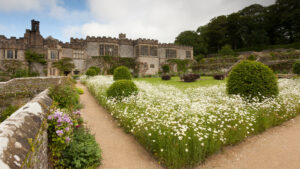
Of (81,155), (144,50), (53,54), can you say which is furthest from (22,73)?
(81,155)

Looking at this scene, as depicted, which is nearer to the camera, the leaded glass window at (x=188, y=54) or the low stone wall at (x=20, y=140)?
the low stone wall at (x=20, y=140)

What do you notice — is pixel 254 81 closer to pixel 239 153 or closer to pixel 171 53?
pixel 239 153

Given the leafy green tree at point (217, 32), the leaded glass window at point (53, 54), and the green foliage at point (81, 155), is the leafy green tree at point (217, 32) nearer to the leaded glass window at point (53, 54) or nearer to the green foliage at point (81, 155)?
the leaded glass window at point (53, 54)

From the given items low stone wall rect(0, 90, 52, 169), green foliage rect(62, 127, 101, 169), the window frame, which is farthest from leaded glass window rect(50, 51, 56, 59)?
low stone wall rect(0, 90, 52, 169)

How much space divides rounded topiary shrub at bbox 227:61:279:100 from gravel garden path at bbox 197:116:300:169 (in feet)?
7.96

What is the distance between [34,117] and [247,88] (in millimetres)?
7833

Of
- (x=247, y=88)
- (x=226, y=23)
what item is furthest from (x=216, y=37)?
(x=247, y=88)

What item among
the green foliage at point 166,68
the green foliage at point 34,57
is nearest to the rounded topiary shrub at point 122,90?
the green foliage at point 34,57

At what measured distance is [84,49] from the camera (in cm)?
2798

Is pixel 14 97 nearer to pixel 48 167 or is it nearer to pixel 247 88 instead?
pixel 48 167

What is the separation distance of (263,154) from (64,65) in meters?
29.0

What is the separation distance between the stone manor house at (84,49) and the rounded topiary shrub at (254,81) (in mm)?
25022

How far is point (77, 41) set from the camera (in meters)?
27.6

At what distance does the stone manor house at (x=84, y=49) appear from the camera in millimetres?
24047
